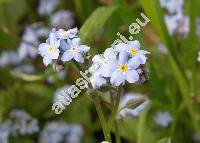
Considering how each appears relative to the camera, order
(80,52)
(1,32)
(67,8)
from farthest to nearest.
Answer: (67,8) → (1,32) → (80,52)

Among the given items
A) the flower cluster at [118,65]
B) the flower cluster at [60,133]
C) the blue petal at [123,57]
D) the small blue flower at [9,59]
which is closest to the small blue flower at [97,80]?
the flower cluster at [118,65]

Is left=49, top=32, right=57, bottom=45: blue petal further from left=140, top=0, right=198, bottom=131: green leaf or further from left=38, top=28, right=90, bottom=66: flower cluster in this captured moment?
left=140, top=0, right=198, bottom=131: green leaf

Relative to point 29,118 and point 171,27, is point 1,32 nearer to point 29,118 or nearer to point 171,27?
point 29,118

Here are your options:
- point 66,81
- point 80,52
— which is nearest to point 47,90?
point 66,81

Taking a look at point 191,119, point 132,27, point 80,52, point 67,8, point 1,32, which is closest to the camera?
point 80,52

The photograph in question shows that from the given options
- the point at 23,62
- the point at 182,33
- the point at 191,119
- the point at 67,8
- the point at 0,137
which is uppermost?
the point at 67,8

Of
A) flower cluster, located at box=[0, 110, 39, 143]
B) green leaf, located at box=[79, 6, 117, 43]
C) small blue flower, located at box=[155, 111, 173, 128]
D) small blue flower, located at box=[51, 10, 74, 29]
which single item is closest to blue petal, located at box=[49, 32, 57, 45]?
green leaf, located at box=[79, 6, 117, 43]

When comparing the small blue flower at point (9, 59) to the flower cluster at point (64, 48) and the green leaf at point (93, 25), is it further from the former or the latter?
the flower cluster at point (64, 48)
